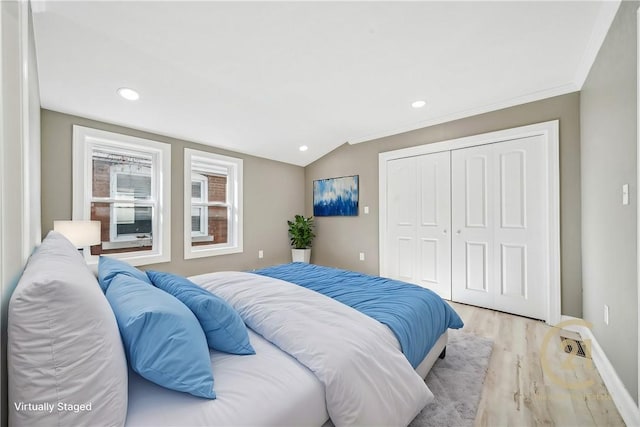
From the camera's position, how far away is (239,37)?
2.03m

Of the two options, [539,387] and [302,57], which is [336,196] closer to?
[302,57]

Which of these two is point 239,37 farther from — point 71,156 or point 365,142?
point 365,142

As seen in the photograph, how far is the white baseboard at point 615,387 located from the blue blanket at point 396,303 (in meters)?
0.85

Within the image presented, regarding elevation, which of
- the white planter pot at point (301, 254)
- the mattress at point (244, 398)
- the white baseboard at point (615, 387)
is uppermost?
the mattress at point (244, 398)

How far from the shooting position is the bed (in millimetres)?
638

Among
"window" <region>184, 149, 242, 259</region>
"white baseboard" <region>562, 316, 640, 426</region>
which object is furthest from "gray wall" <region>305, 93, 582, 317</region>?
"window" <region>184, 149, 242, 259</region>

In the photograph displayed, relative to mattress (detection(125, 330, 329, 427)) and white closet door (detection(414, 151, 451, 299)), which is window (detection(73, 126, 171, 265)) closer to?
mattress (detection(125, 330, 329, 427))

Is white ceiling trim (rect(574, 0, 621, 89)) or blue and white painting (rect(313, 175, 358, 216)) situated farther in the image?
blue and white painting (rect(313, 175, 358, 216))

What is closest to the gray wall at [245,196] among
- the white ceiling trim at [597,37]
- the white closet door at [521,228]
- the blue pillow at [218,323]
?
the blue pillow at [218,323]

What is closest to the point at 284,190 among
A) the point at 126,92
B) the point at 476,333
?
the point at 126,92

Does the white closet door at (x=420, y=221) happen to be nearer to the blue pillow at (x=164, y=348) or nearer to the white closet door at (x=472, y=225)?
the white closet door at (x=472, y=225)

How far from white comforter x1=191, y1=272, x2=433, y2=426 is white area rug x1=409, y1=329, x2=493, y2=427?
378mm

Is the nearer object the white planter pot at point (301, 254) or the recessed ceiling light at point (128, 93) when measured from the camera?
the recessed ceiling light at point (128, 93)

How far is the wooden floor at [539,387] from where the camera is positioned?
1.49 meters
